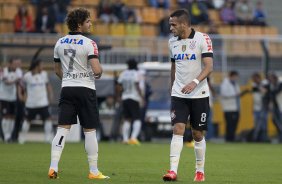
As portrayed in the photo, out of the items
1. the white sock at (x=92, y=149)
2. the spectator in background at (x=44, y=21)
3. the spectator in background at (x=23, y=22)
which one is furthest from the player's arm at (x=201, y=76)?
the spectator in background at (x=23, y=22)

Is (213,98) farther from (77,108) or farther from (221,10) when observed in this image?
(77,108)

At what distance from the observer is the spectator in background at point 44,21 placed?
31288 millimetres

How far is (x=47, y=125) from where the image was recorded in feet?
86.3

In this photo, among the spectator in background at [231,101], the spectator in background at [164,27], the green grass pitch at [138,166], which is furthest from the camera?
the spectator in background at [164,27]

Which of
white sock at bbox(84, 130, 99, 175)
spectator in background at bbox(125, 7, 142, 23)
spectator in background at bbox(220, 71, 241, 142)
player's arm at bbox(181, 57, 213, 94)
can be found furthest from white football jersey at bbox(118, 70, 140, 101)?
player's arm at bbox(181, 57, 213, 94)

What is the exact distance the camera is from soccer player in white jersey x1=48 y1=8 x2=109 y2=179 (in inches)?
513

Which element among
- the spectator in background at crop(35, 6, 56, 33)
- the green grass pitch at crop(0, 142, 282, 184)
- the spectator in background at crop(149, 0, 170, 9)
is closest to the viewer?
the green grass pitch at crop(0, 142, 282, 184)

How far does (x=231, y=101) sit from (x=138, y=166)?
1341cm

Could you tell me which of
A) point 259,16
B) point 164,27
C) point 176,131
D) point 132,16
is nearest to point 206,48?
point 176,131

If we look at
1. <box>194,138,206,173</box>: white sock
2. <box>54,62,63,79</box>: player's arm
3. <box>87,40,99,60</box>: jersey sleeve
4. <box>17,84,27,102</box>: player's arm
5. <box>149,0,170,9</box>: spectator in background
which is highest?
<box>87,40,99,60</box>: jersey sleeve

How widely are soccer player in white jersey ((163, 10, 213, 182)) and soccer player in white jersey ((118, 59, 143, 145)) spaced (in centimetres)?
1289

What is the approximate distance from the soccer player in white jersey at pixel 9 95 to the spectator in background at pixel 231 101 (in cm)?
637

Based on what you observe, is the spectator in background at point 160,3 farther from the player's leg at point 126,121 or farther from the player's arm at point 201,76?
the player's arm at point 201,76

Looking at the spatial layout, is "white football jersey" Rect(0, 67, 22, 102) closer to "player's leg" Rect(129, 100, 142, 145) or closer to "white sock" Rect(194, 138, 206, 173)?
"player's leg" Rect(129, 100, 142, 145)
